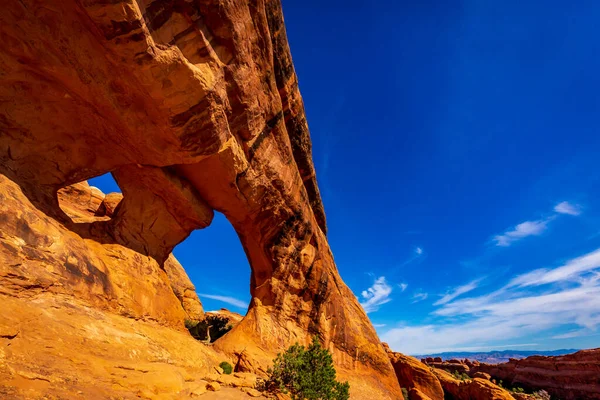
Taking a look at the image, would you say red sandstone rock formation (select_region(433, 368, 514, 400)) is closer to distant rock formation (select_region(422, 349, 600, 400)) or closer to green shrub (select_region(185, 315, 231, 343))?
distant rock formation (select_region(422, 349, 600, 400))

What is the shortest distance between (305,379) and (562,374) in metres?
75.9

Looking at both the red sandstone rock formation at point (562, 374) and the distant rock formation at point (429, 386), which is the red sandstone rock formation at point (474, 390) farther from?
the red sandstone rock formation at point (562, 374)

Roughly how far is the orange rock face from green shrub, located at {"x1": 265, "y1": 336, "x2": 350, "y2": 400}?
4.72 m

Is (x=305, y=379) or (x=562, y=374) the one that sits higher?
(x=305, y=379)

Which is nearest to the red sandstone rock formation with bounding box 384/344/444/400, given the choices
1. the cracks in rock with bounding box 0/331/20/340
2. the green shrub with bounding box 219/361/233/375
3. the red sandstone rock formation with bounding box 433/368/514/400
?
the red sandstone rock formation with bounding box 433/368/514/400

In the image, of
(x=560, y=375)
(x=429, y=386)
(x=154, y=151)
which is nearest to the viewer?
(x=154, y=151)

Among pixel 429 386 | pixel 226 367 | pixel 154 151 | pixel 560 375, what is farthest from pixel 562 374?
pixel 154 151

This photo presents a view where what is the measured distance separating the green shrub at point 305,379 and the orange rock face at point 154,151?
15.5 feet

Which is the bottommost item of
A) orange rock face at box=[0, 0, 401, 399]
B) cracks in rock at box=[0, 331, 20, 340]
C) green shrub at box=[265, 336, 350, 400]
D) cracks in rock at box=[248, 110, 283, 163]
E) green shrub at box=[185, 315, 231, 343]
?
green shrub at box=[265, 336, 350, 400]

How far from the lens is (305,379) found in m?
15.7

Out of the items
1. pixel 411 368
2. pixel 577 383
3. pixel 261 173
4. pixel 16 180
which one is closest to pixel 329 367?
pixel 261 173

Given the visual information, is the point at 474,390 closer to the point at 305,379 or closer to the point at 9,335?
the point at 305,379

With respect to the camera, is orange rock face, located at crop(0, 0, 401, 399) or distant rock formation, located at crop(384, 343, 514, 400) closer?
orange rock face, located at crop(0, 0, 401, 399)

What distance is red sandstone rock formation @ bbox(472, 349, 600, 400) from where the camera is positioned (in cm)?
5512
